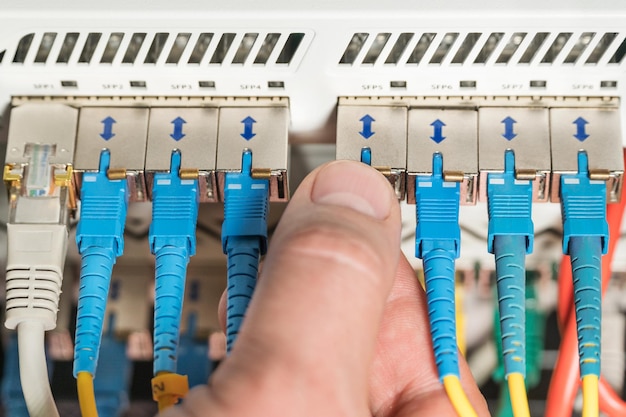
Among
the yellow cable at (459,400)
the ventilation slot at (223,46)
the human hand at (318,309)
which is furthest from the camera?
the ventilation slot at (223,46)

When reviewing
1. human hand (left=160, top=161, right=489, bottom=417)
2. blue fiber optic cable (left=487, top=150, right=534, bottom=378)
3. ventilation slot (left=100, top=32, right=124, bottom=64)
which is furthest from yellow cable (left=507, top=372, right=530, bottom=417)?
ventilation slot (left=100, top=32, right=124, bottom=64)

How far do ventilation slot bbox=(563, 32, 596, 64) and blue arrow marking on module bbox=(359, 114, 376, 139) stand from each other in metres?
0.18

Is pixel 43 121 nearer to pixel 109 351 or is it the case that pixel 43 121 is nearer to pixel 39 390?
pixel 39 390

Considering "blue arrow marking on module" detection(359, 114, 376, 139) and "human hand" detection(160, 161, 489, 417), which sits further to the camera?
"blue arrow marking on module" detection(359, 114, 376, 139)

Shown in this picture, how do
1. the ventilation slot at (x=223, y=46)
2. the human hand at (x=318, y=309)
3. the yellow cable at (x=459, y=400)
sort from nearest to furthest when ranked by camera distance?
the human hand at (x=318, y=309) < the yellow cable at (x=459, y=400) < the ventilation slot at (x=223, y=46)

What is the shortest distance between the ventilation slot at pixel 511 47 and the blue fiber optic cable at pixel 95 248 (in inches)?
13.9

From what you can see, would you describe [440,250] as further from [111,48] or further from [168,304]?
[111,48]

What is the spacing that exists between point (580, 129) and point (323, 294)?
335 mm

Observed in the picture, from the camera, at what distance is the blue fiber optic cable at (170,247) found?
28.5 inches

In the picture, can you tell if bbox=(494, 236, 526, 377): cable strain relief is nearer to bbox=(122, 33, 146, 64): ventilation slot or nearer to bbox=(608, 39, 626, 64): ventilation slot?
bbox=(608, 39, 626, 64): ventilation slot

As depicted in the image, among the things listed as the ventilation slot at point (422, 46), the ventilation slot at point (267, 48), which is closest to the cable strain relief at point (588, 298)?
the ventilation slot at point (422, 46)

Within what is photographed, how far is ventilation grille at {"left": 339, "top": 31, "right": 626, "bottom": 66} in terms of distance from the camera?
75 cm

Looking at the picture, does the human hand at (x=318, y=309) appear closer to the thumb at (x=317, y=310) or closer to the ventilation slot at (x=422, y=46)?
the thumb at (x=317, y=310)

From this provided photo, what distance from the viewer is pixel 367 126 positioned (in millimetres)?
800
